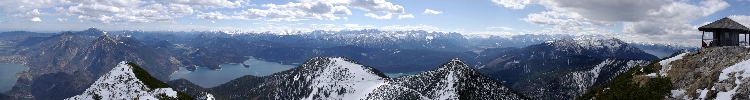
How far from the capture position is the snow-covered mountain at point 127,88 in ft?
214

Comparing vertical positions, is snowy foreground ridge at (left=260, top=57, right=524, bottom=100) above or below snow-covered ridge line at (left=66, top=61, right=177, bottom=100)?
below

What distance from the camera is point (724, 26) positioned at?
52844mm

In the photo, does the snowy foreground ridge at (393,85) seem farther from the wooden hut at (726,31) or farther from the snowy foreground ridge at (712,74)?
the snowy foreground ridge at (712,74)

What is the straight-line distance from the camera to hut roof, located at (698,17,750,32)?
52.1m

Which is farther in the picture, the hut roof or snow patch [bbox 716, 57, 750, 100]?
the hut roof

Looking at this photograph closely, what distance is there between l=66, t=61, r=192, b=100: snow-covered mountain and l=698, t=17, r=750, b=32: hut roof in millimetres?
72210

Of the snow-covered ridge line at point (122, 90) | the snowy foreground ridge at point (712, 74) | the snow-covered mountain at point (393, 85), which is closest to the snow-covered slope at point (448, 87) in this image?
the snow-covered mountain at point (393, 85)

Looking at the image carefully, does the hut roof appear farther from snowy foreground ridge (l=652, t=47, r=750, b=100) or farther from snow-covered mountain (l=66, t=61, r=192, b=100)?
snow-covered mountain (l=66, t=61, r=192, b=100)

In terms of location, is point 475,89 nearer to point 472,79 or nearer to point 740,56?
point 472,79

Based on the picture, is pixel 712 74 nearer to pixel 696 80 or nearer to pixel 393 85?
pixel 696 80

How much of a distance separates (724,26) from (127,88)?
87.9 metres

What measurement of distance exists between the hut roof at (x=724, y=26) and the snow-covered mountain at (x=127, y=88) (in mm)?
72210

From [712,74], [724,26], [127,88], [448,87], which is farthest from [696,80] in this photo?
[448,87]

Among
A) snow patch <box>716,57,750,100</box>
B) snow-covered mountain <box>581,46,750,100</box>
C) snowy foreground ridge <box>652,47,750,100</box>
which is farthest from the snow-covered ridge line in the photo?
snow patch <box>716,57,750,100</box>
